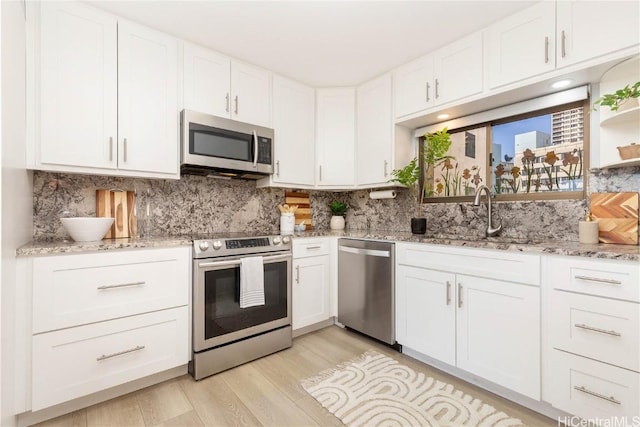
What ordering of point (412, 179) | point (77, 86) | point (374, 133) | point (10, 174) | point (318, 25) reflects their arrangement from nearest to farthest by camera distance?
point (10, 174) → point (77, 86) → point (318, 25) → point (412, 179) → point (374, 133)

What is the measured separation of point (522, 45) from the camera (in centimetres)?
187

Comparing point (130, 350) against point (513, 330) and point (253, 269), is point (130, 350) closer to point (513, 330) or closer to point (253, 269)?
point (253, 269)

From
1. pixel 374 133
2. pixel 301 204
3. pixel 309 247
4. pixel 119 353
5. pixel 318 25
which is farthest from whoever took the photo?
pixel 301 204

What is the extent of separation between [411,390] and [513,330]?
2.32 feet

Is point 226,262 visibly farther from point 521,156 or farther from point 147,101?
point 521,156

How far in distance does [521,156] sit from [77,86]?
10.3 ft

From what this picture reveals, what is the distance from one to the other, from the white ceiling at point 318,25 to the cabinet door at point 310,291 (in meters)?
1.76

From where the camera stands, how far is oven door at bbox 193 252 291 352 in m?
1.96

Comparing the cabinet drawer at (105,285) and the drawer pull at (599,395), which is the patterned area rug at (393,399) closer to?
the drawer pull at (599,395)

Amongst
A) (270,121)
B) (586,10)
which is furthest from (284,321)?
(586,10)

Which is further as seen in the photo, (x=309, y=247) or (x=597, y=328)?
(x=309, y=247)

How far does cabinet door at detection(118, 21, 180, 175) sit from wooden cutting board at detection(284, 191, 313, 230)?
1.25 metres

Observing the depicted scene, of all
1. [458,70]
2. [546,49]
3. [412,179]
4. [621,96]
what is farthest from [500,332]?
[458,70]

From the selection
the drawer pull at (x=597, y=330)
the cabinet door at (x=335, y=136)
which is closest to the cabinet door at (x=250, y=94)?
the cabinet door at (x=335, y=136)
